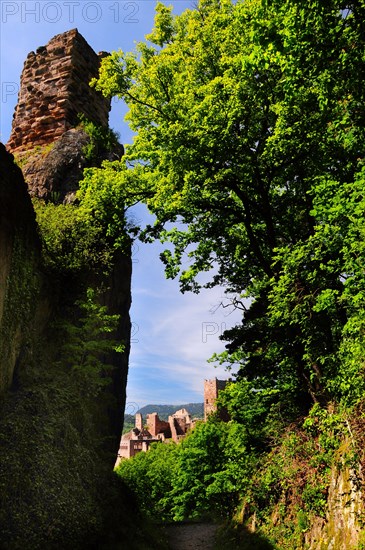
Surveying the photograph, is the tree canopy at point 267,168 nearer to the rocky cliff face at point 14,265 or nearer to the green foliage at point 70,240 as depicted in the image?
the green foliage at point 70,240

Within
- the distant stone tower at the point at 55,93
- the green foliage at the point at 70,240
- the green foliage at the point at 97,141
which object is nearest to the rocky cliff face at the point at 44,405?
the green foliage at the point at 70,240

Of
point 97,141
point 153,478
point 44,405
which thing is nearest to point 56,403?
point 44,405

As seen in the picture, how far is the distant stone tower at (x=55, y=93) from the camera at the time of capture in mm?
19078

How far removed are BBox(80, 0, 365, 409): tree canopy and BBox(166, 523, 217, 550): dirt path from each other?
8.46 metres

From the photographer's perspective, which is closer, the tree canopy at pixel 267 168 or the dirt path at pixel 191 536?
the tree canopy at pixel 267 168

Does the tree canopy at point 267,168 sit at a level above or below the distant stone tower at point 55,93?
below

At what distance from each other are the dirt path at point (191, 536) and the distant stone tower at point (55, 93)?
18.0 metres

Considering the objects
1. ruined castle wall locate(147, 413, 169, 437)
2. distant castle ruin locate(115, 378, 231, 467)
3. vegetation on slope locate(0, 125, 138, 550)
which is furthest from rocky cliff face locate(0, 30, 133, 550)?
ruined castle wall locate(147, 413, 169, 437)

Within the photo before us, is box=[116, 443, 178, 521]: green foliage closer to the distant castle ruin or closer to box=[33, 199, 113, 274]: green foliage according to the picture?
the distant castle ruin

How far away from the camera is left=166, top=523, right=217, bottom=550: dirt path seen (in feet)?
56.7

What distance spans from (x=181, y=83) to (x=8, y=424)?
10523mm

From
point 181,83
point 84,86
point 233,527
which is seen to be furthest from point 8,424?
point 84,86

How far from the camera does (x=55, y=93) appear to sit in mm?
19391

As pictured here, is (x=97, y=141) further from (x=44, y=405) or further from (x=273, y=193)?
(x=44, y=405)
